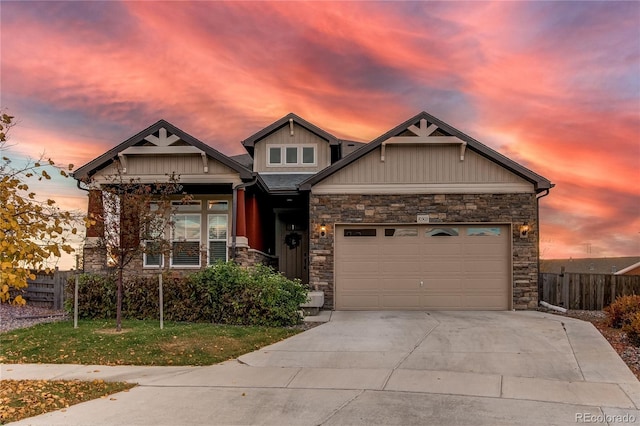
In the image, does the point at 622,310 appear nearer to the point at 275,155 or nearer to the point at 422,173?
the point at 422,173

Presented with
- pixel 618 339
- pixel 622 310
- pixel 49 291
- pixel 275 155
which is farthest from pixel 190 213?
pixel 622 310

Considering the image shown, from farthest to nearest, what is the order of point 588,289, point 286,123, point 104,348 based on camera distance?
point 286,123
point 588,289
point 104,348

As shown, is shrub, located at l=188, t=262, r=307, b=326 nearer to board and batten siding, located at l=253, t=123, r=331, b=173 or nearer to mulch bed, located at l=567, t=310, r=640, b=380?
board and batten siding, located at l=253, t=123, r=331, b=173

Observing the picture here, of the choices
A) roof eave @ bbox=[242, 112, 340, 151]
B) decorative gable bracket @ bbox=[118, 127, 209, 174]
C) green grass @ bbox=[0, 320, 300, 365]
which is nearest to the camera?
green grass @ bbox=[0, 320, 300, 365]

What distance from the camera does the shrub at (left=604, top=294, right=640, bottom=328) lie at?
38.8 feet

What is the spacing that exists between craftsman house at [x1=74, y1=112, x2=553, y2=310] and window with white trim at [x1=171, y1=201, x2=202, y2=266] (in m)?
1.42

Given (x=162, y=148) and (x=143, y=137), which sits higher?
(x=143, y=137)

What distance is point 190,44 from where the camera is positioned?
47.5 feet

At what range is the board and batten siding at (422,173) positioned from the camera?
15070 mm

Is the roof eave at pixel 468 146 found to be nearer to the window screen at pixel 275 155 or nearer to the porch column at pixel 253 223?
the porch column at pixel 253 223

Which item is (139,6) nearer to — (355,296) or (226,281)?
(226,281)

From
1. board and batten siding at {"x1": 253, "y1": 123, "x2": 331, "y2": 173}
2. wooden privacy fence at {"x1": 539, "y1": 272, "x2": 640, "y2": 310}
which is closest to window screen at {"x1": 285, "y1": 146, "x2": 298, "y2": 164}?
board and batten siding at {"x1": 253, "y1": 123, "x2": 331, "y2": 173}

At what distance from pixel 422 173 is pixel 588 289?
244 inches

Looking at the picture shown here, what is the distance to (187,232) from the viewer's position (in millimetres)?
16547
